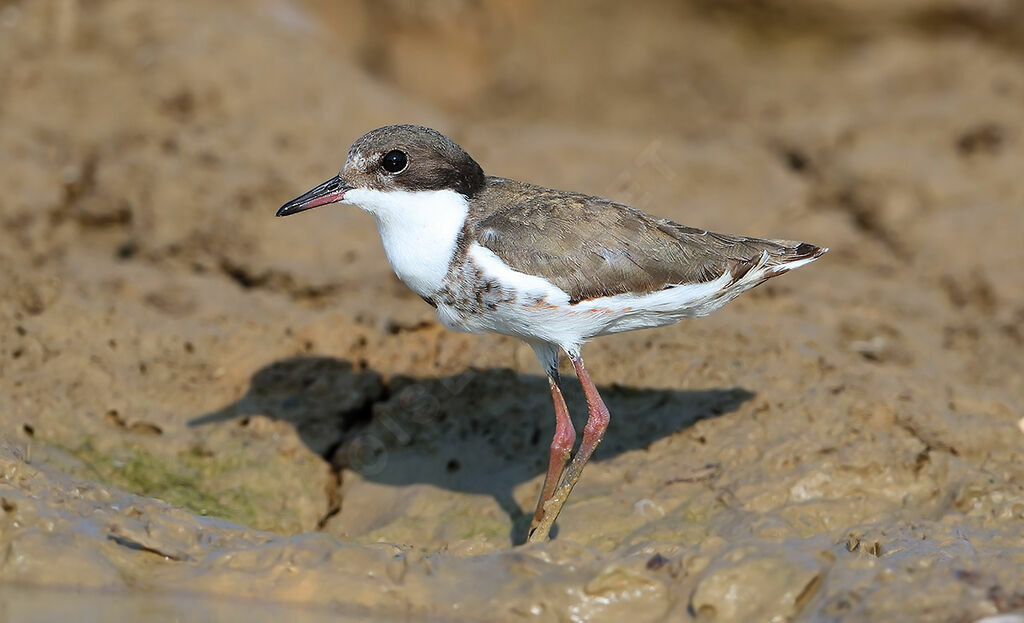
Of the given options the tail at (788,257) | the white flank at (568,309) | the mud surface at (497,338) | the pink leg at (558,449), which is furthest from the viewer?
the tail at (788,257)

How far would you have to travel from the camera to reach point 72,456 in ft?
21.8

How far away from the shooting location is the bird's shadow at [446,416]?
704 centimetres

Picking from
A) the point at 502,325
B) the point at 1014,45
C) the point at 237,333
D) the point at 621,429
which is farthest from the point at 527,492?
the point at 1014,45

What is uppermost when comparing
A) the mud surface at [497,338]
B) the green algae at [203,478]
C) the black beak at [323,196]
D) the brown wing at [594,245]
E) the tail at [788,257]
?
the black beak at [323,196]

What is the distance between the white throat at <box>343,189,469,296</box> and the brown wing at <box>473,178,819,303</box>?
0.50 feet

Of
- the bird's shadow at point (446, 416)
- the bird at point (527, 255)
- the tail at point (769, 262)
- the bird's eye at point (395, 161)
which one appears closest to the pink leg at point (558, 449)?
the bird at point (527, 255)

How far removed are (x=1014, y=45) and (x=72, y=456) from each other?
1022 cm

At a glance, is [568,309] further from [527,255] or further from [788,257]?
[788,257]

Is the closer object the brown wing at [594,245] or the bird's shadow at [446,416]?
the brown wing at [594,245]

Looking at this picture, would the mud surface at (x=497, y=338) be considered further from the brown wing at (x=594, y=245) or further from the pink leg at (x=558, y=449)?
the brown wing at (x=594, y=245)

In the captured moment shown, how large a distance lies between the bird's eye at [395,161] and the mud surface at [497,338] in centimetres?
184

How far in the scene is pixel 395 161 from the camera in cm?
605

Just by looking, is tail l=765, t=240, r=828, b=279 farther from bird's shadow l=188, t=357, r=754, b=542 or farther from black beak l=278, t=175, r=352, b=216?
black beak l=278, t=175, r=352, b=216

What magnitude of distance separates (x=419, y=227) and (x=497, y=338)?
2071 millimetres
